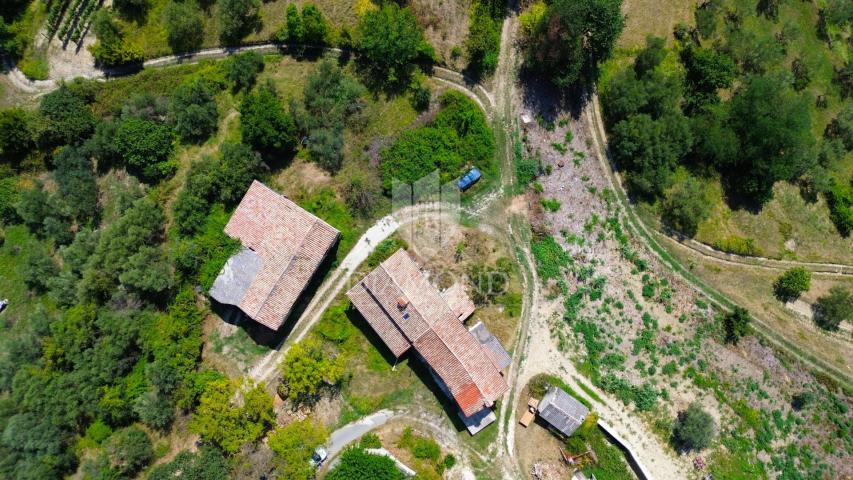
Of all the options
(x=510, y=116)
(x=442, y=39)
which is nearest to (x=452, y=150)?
(x=510, y=116)

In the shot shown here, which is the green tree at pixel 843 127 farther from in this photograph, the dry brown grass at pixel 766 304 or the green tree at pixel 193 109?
the green tree at pixel 193 109

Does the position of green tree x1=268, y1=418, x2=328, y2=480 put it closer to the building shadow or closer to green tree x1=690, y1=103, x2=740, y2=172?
the building shadow

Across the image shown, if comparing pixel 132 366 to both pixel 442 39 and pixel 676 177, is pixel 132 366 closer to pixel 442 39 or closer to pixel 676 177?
pixel 442 39

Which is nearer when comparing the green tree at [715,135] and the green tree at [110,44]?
the green tree at [110,44]

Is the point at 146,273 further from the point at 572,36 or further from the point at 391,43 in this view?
the point at 572,36

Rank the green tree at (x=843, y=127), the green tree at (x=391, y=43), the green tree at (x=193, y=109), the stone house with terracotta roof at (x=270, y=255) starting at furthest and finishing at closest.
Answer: the green tree at (x=843, y=127), the green tree at (x=193, y=109), the green tree at (x=391, y=43), the stone house with terracotta roof at (x=270, y=255)

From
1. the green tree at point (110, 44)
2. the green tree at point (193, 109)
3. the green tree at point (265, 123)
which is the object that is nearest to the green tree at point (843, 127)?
the green tree at point (265, 123)
